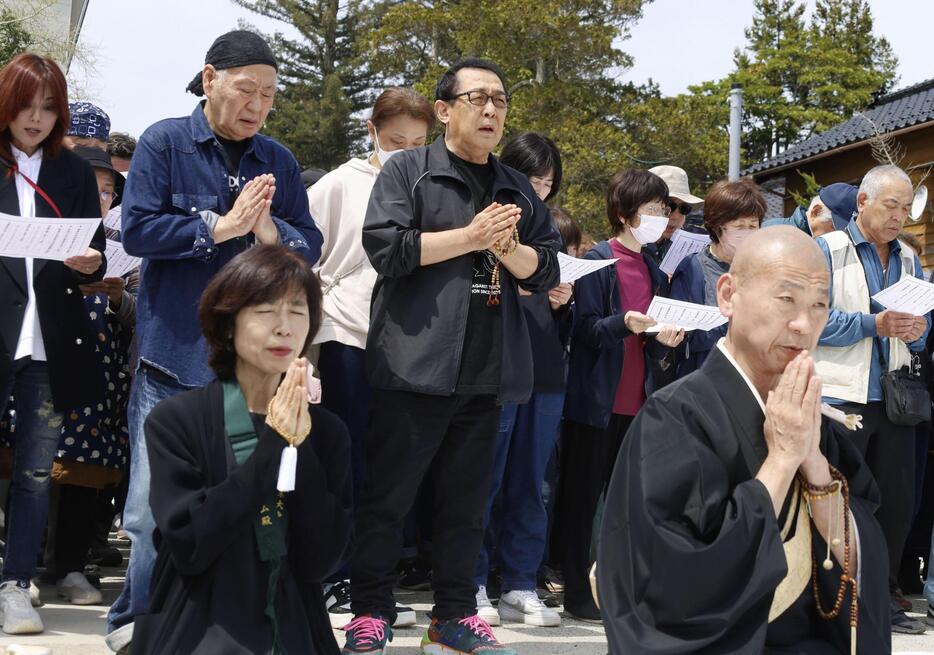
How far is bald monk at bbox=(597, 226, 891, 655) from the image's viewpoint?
2621 millimetres

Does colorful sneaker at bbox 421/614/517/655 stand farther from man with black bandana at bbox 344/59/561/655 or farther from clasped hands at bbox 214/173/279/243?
clasped hands at bbox 214/173/279/243

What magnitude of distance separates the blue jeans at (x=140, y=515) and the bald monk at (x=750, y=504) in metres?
1.71

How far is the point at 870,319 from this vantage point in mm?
5430

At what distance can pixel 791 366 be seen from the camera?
9.11 feet

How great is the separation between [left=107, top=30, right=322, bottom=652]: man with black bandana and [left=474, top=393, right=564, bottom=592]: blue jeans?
4.59 ft


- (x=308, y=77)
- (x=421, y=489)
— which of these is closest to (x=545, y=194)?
(x=421, y=489)

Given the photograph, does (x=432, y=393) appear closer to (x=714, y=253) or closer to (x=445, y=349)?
(x=445, y=349)

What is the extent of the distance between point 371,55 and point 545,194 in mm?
27160

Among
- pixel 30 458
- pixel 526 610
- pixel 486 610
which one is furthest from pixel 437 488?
pixel 30 458

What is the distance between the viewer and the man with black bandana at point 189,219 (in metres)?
3.93

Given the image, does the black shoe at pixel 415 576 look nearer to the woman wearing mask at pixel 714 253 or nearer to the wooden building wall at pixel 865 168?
the woman wearing mask at pixel 714 253

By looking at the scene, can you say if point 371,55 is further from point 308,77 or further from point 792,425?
point 792,425

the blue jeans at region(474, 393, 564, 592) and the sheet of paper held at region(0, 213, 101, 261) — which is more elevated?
the sheet of paper held at region(0, 213, 101, 261)

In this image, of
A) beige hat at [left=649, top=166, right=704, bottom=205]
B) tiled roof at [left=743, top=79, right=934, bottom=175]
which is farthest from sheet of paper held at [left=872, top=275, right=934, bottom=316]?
tiled roof at [left=743, top=79, right=934, bottom=175]
